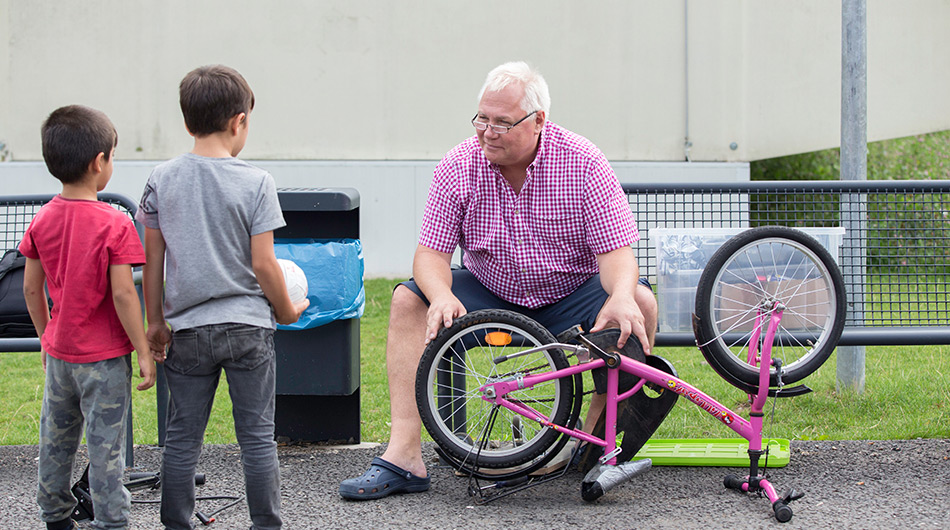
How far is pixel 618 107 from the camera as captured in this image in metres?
10.0

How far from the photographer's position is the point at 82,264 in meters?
2.55

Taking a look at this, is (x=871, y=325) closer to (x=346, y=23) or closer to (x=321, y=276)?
(x=321, y=276)

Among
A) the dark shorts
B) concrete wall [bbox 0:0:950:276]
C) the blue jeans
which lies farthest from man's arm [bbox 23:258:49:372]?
concrete wall [bbox 0:0:950:276]

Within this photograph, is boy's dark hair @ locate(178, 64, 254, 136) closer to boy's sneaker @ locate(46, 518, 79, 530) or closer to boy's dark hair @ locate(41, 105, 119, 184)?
Result: boy's dark hair @ locate(41, 105, 119, 184)

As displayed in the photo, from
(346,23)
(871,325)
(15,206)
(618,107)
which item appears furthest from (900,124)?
(15,206)

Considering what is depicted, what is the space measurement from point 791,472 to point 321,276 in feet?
6.15

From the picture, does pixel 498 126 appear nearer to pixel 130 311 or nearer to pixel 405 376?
pixel 405 376

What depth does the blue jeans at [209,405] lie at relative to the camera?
2.61 m

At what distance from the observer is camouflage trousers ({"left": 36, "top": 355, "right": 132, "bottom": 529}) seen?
8.48 feet

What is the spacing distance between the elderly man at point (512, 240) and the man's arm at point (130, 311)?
93 cm

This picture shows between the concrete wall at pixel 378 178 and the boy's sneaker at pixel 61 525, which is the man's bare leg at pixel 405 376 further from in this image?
the concrete wall at pixel 378 178

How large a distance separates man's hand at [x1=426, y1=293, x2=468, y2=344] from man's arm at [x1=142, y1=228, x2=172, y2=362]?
851 millimetres

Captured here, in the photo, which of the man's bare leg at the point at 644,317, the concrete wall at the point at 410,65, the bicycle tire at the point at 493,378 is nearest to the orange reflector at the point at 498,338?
the bicycle tire at the point at 493,378

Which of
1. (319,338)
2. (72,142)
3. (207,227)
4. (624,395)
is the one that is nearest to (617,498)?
(624,395)
